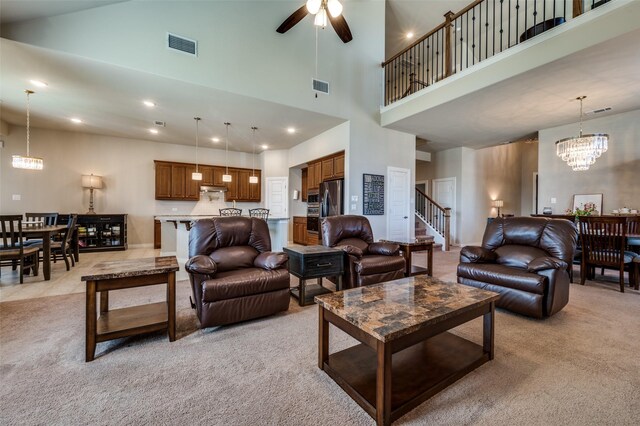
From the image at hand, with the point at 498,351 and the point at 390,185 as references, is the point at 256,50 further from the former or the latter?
the point at 498,351

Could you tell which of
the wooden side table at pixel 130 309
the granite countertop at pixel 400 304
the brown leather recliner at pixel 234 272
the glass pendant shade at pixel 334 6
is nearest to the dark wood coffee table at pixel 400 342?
the granite countertop at pixel 400 304

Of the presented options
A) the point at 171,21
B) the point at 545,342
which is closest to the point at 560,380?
the point at 545,342

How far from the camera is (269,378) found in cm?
172

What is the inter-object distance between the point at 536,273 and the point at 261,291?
8.96ft

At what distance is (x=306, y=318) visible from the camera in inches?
104

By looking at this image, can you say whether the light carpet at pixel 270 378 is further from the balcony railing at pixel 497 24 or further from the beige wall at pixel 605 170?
the beige wall at pixel 605 170

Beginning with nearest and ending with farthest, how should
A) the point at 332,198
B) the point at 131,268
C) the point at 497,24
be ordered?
the point at 131,268, the point at 332,198, the point at 497,24

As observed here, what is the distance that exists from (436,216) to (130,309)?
7.47 metres

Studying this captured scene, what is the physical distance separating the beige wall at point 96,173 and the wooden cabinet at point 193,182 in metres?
0.29

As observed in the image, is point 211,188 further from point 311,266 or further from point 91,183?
point 311,266

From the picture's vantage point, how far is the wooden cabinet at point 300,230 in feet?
25.6

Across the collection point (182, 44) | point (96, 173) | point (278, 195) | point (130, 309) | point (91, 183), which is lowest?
point (130, 309)

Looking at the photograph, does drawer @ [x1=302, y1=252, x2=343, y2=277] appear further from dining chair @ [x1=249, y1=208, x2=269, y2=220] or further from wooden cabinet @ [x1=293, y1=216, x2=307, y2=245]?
wooden cabinet @ [x1=293, y1=216, x2=307, y2=245]

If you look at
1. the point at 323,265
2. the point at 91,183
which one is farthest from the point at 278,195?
the point at 323,265
